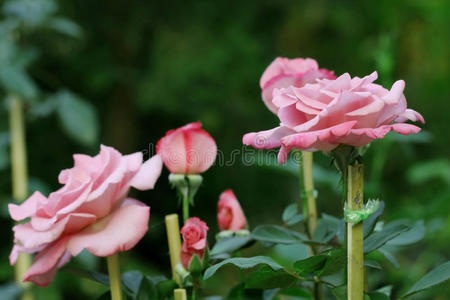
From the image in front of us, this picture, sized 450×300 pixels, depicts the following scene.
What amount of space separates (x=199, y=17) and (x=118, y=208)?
186 centimetres

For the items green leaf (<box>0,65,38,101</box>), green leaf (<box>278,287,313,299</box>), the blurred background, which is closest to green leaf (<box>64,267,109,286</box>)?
green leaf (<box>278,287,313,299</box>)

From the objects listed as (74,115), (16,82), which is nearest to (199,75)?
(74,115)

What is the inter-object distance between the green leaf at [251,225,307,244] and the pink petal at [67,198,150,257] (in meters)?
0.08

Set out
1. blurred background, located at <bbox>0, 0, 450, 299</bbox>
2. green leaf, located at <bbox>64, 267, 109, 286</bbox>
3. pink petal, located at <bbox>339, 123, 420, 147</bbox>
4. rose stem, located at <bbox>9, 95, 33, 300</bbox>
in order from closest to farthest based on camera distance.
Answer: pink petal, located at <bbox>339, 123, 420, 147</bbox>, green leaf, located at <bbox>64, 267, 109, 286</bbox>, rose stem, located at <bbox>9, 95, 33, 300</bbox>, blurred background, located at <bbox>0, 0, 450, 299</bbox>

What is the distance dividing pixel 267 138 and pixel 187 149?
0.26 feet

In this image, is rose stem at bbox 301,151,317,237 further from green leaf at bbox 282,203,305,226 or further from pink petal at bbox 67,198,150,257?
pink petal at bbox 67,198,150,257

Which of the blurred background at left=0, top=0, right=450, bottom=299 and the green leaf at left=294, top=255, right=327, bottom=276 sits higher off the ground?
the blurred background at left=0, top=0, right=450, bottom=299

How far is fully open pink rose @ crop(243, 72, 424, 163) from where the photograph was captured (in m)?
0.24

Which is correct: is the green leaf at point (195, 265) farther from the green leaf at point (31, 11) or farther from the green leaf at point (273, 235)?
the green leaf at point (31, 11)

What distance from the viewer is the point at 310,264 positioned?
286 mm

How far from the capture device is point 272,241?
1.11 feet

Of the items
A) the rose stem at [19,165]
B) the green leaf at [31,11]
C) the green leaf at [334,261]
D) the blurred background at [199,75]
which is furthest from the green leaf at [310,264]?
the blurred background at [199,75]

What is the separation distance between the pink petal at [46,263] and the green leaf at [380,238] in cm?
16

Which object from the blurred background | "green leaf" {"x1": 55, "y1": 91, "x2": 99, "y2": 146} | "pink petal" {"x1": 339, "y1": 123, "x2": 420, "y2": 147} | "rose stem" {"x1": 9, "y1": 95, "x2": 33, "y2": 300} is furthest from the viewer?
the blurred background
